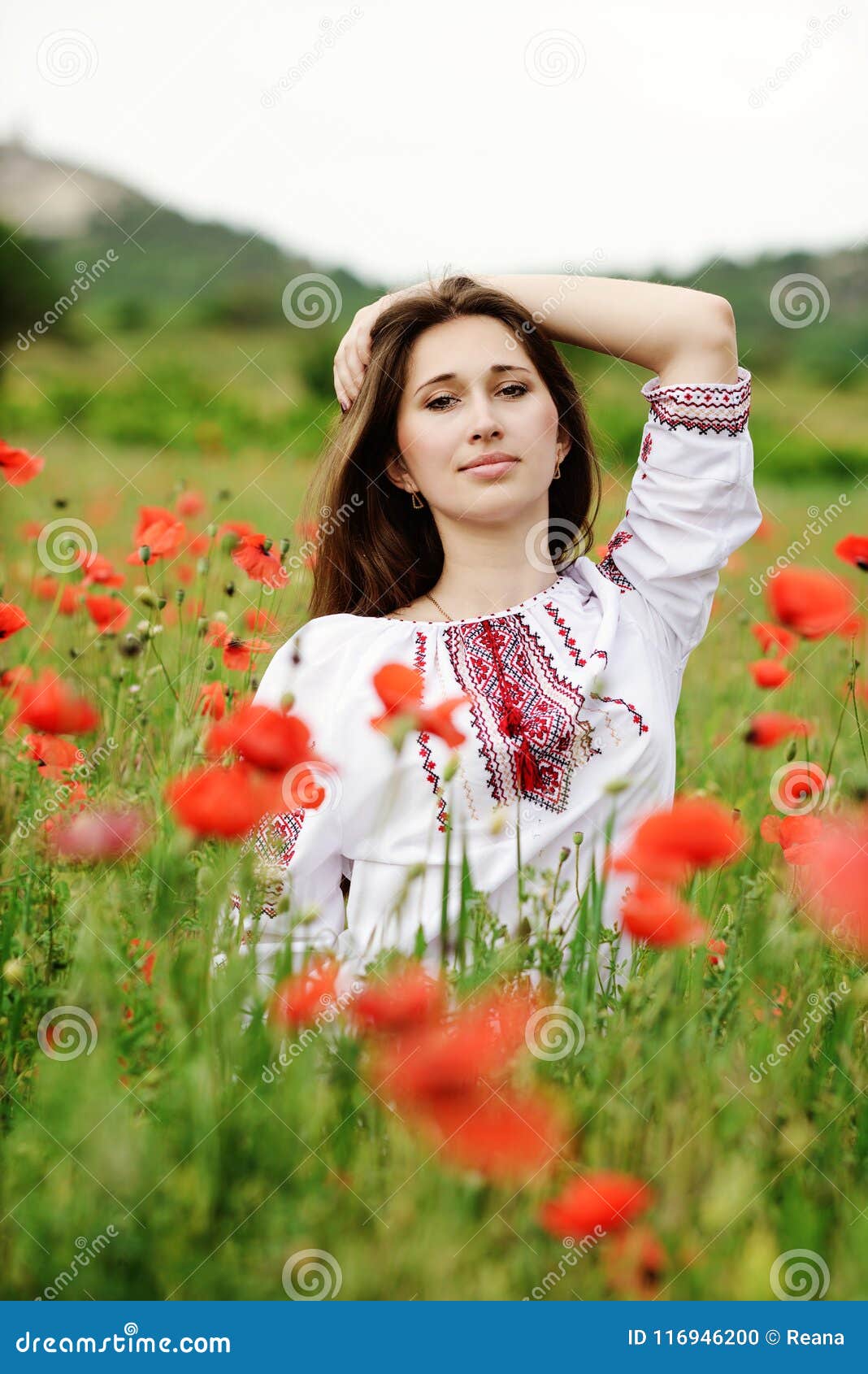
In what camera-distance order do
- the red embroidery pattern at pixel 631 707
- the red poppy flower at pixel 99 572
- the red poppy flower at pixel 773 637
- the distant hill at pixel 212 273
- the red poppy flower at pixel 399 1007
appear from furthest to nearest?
the distant hill at pixel 212 273 → the red poppy flower at pixel 773 637 → the red poppy flower at pixel 99 572 → the red embroidery pattern at pixel 631 707 → the red poppy flower at pixel 399 1007

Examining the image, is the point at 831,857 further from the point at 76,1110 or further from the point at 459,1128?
the point at 76,1110

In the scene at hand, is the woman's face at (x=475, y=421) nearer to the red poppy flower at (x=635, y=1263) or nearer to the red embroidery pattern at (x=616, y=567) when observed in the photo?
the red embroidery pattern at (x=616, y=567)

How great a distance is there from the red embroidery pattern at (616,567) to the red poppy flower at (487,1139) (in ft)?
4.28

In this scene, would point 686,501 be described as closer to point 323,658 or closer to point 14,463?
point 323,658

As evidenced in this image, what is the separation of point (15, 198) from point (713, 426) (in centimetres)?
2110

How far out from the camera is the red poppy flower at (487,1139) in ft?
3.42

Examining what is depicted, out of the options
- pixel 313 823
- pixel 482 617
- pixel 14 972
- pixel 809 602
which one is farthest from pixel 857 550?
pixel 14 972

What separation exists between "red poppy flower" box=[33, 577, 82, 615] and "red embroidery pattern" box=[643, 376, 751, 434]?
150 centimetres

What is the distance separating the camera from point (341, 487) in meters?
2.53

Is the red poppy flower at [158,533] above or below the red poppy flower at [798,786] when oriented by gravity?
below

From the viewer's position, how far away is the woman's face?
2.18 metres

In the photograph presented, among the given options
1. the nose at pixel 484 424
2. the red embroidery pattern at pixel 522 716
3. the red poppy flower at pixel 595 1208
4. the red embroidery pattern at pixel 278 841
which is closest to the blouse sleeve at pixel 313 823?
the red embroidery pattern at pixel 278 841

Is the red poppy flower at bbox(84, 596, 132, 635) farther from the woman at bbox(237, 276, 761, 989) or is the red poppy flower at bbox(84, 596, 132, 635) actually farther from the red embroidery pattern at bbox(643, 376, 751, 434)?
the red embroidery pattern at bbox(643, 376, 751, 434)

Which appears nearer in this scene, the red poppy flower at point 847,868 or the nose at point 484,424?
the red poppy flower at point 847,868
